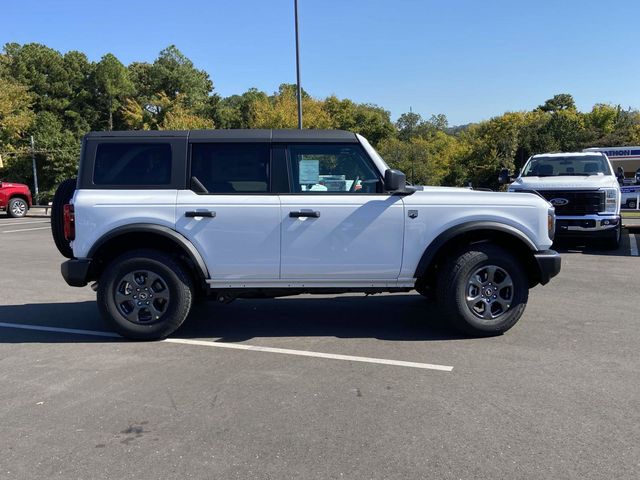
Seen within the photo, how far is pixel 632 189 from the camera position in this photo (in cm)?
1803

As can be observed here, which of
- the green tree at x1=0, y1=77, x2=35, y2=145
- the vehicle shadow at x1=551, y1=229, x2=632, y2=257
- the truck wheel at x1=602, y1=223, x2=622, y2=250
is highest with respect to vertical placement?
the green tree at x1=0, y1=77, x2=35, y2=145

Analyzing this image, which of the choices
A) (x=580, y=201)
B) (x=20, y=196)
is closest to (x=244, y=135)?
(x=580, y=201)

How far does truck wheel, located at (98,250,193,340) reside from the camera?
5266 mm

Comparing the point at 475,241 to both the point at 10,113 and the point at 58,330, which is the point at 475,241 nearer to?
the point at 58,330

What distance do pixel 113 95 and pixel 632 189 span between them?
50.3m

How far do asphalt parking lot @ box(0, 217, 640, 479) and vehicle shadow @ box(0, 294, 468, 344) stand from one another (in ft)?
0.12

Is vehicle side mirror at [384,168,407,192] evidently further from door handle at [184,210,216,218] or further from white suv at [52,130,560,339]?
door handle at [184,210,216,218]

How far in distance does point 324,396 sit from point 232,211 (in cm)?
203

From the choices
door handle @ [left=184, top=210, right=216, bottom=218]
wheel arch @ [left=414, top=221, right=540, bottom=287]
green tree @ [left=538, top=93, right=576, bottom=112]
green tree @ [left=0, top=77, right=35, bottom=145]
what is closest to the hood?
wheel arch @ [left=414, top=221, right=540, bottom=287]

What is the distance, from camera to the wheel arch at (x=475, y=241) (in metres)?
5.22

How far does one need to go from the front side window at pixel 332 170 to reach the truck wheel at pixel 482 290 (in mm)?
1092

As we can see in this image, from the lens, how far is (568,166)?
489 inches

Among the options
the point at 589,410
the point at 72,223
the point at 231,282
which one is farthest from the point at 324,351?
the point at 72,223

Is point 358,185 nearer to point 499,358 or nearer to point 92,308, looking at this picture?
point 499,358
